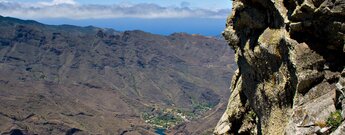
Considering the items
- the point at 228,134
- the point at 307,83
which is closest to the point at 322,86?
the point at 307,83

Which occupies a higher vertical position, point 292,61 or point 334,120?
point 292,61

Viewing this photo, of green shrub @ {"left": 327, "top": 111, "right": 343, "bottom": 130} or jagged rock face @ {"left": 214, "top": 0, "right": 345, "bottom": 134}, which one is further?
jagged rock face @ {"left": 214, "top": 0, "right": 345, "bottom": 134}

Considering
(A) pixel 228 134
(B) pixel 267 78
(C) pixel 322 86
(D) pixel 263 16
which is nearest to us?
(C) pixel 322 86

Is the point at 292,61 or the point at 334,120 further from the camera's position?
the point at 292,61

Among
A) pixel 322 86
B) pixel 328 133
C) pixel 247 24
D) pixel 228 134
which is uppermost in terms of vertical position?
pixel 247 24

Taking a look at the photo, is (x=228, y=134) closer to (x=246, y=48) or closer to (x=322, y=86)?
(x=246, y=48)

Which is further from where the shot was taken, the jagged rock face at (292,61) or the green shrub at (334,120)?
the jagged rock face at (292,61)

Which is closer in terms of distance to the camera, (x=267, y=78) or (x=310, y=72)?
→ (x=310, y=72)

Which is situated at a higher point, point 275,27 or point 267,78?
point 275,27
